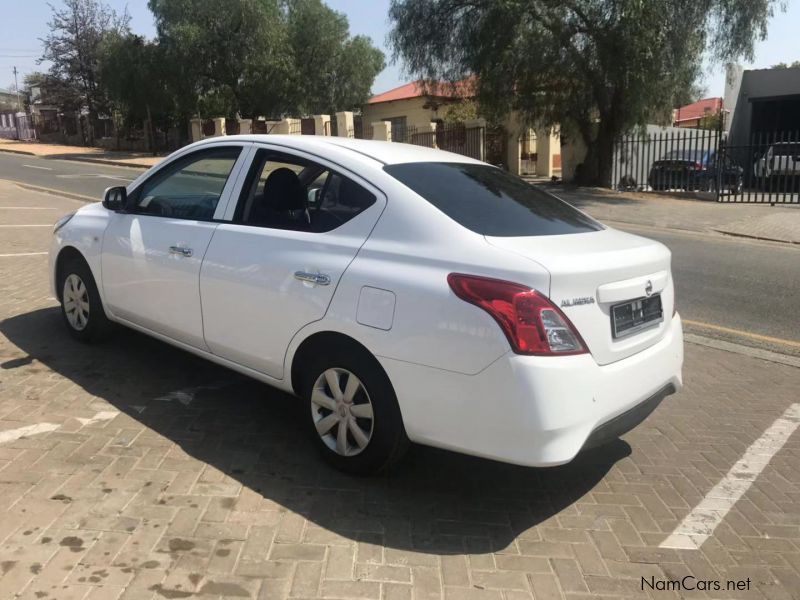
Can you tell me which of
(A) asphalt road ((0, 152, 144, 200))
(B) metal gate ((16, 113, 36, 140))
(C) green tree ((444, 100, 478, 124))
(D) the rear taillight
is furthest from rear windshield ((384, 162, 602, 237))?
(B) metal gate ((16, 113, 36, 140))

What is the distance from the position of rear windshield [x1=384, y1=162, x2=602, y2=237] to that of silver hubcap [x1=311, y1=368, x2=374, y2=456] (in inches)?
37.5

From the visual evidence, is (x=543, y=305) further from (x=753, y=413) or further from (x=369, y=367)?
(x=753, y=413)

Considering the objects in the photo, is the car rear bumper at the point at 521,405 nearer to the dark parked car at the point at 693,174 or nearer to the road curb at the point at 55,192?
the road curb at the point at 55,192

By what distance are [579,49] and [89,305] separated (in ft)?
56.4

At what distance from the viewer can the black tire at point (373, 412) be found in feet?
10.5

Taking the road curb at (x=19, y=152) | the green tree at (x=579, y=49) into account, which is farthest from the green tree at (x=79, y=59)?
the green tree at (x=579, y=49)

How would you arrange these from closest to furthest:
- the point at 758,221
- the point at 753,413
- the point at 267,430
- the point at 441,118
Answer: the point at 267,430
the point at 753,413
the point at 758,221
the point at 441,118

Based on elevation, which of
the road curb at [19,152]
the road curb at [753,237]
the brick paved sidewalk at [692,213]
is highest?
the road curb at [19,152]

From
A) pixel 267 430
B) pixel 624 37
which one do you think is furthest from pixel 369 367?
pixel 624 37

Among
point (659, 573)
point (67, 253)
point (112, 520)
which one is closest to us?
point (659, 573)

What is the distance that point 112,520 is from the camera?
3049 mm

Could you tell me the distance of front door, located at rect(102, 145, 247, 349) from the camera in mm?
4164

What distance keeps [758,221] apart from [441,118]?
20.9 m

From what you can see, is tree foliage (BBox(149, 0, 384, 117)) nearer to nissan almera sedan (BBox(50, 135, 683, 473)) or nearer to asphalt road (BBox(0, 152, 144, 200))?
asphalt road (BBox(0, 152, 144, 200))
